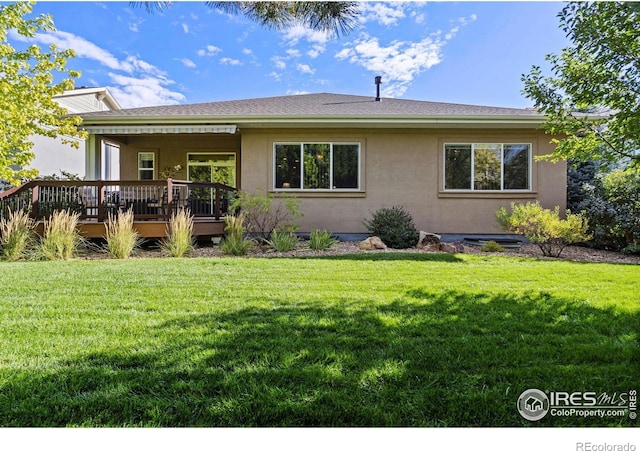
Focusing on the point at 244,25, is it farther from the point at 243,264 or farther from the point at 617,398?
the point at 617,398

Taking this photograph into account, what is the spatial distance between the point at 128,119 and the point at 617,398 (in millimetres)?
12042

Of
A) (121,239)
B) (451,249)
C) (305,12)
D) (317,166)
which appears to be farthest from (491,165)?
(121,239)

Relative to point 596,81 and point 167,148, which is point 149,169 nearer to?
point 167,148

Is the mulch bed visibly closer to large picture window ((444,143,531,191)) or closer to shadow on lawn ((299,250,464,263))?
shadow on lawn ((299,250,464,263))

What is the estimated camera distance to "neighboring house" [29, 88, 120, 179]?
660 inches

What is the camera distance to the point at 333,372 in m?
2.30

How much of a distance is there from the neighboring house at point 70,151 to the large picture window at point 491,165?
15082 mm

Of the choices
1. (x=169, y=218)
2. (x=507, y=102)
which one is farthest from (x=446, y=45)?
(x=169, y=218)

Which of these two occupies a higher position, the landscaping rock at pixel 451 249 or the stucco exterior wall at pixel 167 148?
the stucco exterior wall at pixel 167 148

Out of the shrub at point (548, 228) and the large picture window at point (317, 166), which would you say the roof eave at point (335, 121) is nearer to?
the large picture window at point (317, 166)

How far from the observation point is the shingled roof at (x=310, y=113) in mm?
10055

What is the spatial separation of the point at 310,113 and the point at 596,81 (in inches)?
282

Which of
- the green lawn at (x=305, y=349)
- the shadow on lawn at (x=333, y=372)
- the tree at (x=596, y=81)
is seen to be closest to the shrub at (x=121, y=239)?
the green lawn at (x=305, y=349)

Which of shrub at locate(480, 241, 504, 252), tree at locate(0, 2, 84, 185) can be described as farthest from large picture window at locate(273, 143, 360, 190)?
tree at locate(0, 2, 84, 185)
